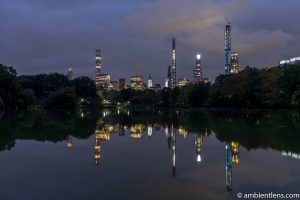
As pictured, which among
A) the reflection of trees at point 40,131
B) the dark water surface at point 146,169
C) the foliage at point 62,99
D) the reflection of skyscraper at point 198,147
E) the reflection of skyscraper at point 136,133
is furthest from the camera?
the foliage at point 62,99

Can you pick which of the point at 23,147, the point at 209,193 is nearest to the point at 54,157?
the point at 23,147

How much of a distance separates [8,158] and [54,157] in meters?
1.42

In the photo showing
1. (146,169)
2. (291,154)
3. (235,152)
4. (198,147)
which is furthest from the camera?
(198,147)

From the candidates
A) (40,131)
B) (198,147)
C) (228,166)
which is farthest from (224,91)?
(228,166)

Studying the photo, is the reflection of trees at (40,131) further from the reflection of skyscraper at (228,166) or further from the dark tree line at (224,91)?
the dark tree line at (224,91)

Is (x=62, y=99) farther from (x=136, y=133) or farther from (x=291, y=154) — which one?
(x=291, y=154)

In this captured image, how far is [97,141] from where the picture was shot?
60.4 feet

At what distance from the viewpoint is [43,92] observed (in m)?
99.8

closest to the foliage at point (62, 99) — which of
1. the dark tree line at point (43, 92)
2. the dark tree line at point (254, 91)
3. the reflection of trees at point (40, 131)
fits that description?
the dark tree line at point (43, 92)

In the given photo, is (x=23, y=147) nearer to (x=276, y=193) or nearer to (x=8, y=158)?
(x=8, y=158)

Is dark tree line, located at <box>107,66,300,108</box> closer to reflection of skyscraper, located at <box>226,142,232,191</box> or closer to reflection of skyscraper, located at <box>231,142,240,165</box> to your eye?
reflection of skyscraper, located at <box>231,142,240,165</box>

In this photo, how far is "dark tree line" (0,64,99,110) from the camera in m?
69.6

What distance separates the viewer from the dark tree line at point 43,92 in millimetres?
69569

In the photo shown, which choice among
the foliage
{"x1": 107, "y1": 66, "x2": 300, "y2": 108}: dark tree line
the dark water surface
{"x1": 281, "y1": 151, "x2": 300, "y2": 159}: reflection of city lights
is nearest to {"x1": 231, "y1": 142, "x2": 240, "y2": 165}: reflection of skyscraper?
the dark water surface
